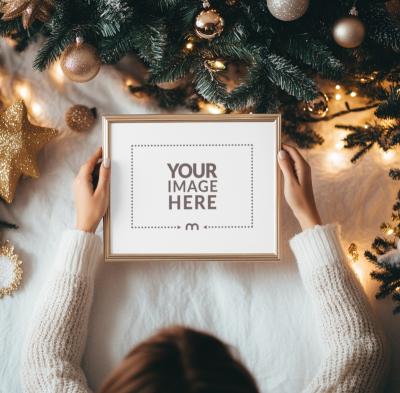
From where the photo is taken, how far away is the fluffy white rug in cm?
96

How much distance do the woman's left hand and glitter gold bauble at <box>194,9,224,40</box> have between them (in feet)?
1.02

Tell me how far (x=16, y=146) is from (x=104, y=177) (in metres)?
0.21

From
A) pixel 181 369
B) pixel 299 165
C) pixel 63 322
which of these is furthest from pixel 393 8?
pixel 63 322

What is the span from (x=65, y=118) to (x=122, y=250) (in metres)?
0.34

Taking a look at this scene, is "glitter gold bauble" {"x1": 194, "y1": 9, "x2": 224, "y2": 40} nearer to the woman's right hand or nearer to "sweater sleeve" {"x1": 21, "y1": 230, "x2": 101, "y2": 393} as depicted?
the woman's right hand

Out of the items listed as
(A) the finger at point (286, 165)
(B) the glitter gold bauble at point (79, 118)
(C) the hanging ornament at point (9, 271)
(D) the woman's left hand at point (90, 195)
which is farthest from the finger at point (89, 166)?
(A) the finger at point (286, 165)

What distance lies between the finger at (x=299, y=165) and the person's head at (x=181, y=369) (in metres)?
0.43

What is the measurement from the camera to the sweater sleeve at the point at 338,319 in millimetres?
819

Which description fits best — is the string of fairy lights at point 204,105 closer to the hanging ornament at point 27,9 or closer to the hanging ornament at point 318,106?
the hanging ornament at point 318,106

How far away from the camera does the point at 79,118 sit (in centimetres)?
100

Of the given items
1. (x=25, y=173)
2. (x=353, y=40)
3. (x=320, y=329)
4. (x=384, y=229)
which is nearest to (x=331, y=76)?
(x=353, y=40)

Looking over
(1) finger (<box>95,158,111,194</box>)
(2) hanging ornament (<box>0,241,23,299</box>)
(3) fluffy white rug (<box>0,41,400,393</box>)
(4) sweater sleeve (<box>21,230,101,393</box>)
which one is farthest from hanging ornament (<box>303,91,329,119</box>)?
(2) hanging ornament (<box>0,241,23,299</box>)

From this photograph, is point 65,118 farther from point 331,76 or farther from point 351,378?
point 351,378

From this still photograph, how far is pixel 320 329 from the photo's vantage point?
2.93 ft
